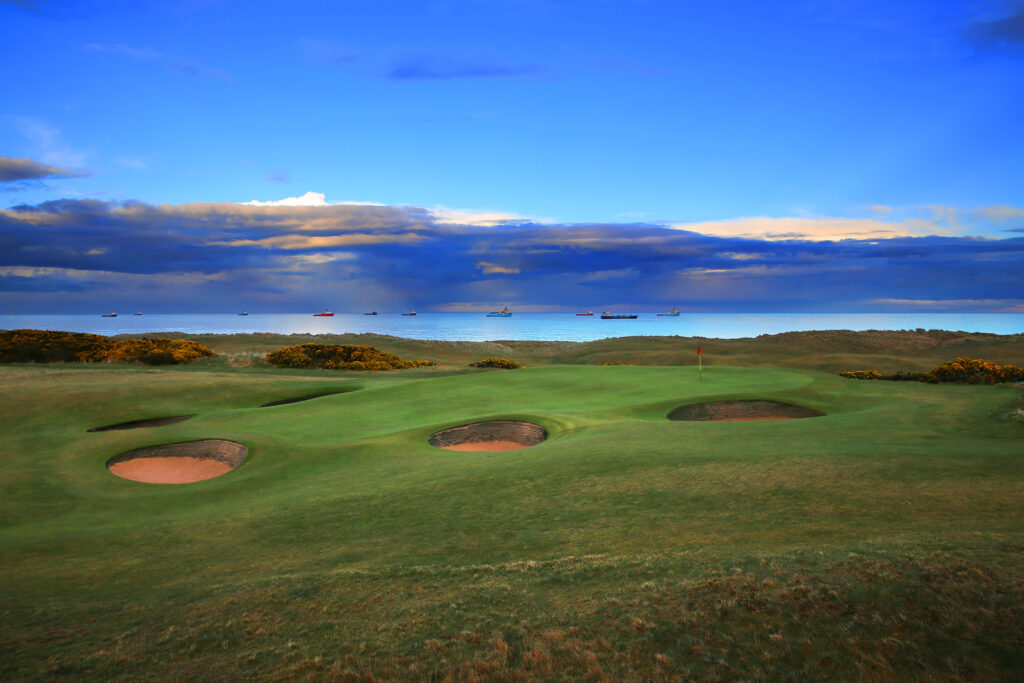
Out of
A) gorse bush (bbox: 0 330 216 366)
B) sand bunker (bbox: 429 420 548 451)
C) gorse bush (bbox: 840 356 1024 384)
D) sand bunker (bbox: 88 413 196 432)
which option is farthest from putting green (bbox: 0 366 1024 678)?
gorse bush (bbox: 0 330 216 366)

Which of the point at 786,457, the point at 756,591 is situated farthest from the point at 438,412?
the point at 756,591

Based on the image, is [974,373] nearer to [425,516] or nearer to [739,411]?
[739,411]

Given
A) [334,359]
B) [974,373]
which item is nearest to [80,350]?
[334,359]

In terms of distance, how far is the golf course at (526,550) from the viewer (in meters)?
4.00

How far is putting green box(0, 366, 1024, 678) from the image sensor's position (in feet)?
16.8

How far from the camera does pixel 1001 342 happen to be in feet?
166

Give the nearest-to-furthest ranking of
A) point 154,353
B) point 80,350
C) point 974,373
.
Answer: point 974,373
point 154,353
point 80,350

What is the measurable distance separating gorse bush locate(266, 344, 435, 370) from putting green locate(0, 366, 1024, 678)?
1976 cm

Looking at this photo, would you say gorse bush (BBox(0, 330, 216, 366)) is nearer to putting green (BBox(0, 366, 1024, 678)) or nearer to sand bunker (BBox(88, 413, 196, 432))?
sand bunker (BBox(88, 413, 196, 432))

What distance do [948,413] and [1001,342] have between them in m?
48.3

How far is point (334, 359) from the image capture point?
123 feet

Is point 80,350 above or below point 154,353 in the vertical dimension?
above

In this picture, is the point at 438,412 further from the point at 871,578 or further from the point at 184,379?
the point at 871,578

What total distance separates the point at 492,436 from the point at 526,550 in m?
8.87
